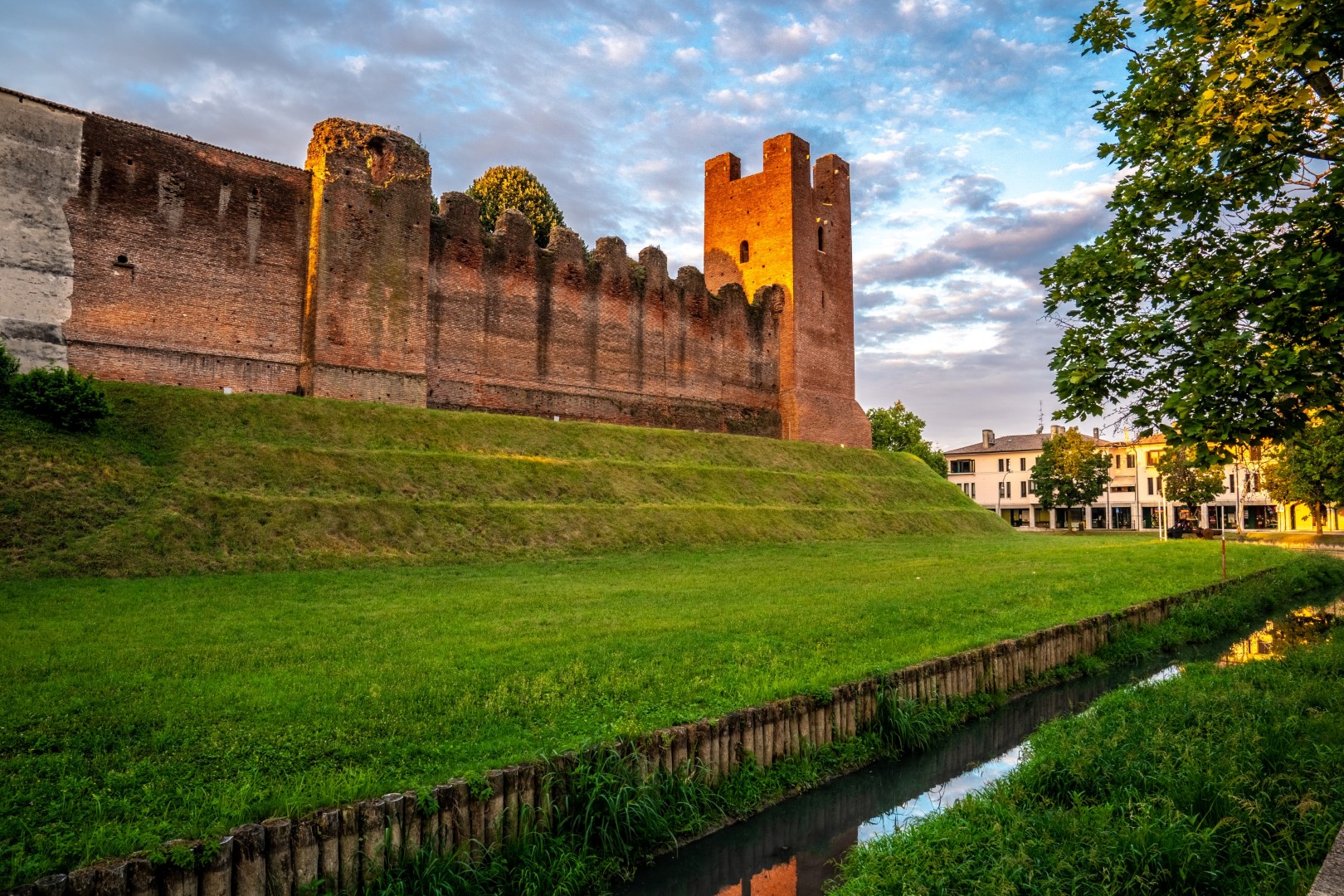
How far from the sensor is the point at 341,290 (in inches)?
1087

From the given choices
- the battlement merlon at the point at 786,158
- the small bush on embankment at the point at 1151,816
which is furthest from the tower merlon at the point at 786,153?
the small bush on embankment at the point at 1151,816

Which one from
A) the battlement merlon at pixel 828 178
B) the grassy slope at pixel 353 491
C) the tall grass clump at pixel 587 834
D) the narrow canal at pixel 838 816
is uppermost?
the battlement merlon at pixel 828 178

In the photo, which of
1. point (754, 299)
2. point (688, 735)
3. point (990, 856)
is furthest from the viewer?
point (754, 299)

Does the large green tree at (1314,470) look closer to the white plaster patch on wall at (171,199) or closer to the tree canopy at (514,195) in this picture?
the white plaster patch on wall at (171,199)

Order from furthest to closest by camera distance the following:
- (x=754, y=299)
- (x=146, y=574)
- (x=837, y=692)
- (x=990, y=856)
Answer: (x=754, y=299)
(x=146, y=574)
(x=837, y=692)
(x=990, y=856)

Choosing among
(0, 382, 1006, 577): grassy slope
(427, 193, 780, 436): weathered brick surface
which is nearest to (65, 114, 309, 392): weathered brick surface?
(0, 382, 1006, 577): grassy slope

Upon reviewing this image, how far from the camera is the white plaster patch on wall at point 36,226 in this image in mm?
22203

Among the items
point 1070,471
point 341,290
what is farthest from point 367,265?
point 1070,471

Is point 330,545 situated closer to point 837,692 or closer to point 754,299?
point 837,692

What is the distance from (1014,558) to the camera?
73.2 ft

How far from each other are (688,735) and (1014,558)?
18628 millimetres

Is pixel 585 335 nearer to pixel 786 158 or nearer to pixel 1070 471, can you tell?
pixel 786 158

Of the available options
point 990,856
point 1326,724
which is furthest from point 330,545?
point 1326,724

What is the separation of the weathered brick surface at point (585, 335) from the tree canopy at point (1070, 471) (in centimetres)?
3004
